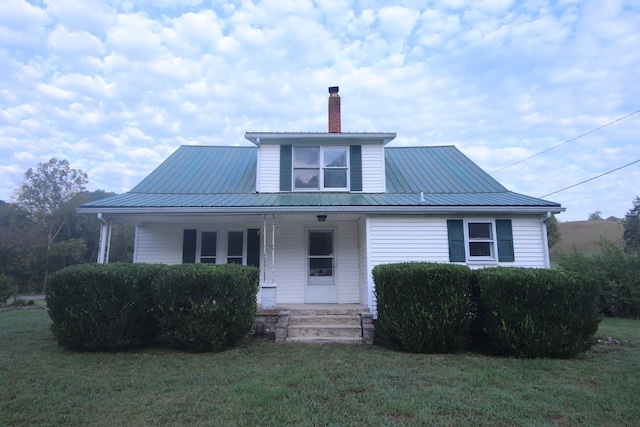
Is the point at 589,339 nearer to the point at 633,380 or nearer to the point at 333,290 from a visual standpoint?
the point at 633,380

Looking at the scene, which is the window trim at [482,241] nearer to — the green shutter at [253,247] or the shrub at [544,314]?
the shrub at [544,314]

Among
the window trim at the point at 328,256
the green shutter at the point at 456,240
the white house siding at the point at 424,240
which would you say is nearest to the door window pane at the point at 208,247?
the window trim at the point at 328,256

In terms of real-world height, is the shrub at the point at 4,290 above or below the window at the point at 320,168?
below

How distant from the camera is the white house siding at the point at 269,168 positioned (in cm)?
1097

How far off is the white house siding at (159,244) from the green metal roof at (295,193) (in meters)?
0.95

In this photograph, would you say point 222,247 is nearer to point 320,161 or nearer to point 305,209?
point 305,209

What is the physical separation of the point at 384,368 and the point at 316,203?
180 inches

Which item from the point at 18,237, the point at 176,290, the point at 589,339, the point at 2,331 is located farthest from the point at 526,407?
the point at 18,237

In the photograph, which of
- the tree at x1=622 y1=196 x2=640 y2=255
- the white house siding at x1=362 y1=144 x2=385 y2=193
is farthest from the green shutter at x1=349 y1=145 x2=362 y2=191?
the tree at x1=622 y1=196 x2=640 y2=255

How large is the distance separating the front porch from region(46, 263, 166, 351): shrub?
2601mm

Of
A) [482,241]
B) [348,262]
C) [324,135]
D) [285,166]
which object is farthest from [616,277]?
[285,166]

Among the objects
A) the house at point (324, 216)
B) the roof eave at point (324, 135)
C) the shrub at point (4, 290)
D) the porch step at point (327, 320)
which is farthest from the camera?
the shrub at point (4, 290)

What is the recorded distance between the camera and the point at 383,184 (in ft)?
36.0

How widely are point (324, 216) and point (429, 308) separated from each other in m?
3.95
